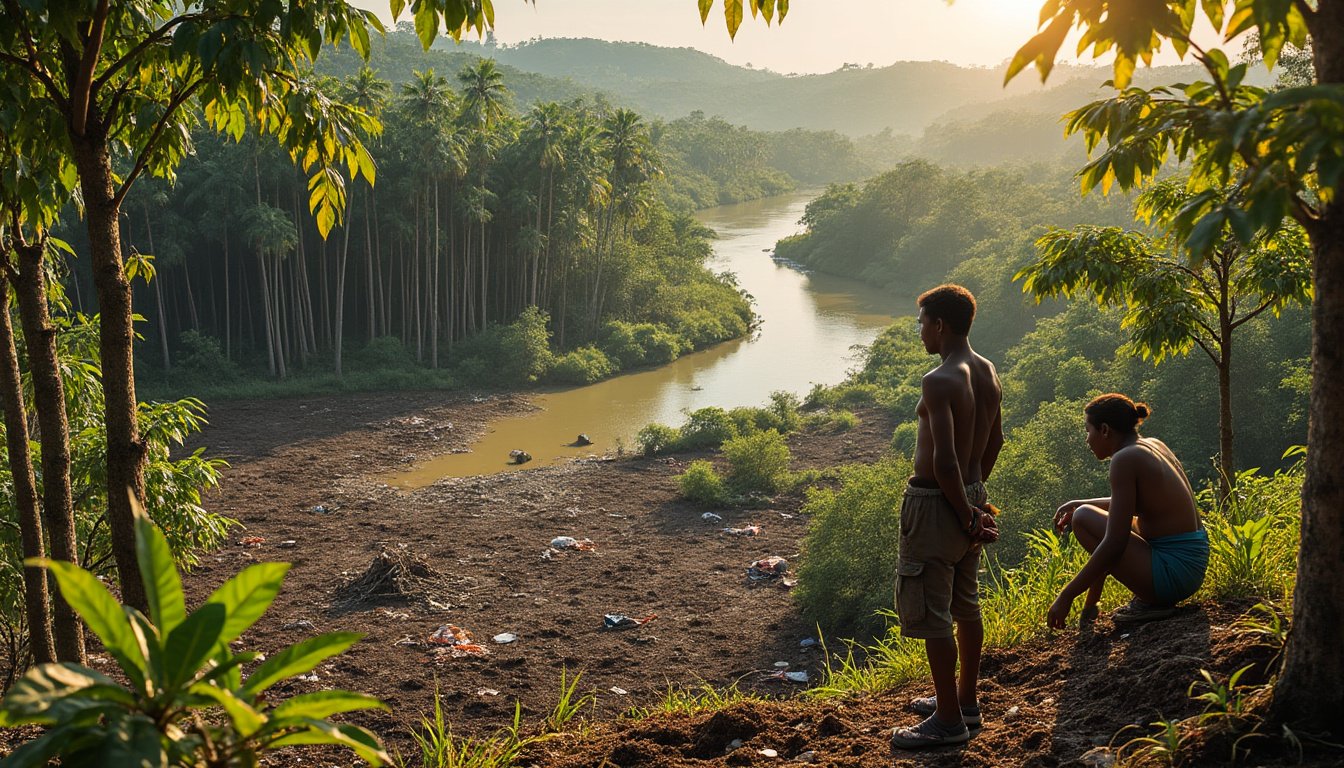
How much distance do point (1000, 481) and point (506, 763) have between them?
26.8ft

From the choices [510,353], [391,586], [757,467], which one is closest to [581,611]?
[391,586]

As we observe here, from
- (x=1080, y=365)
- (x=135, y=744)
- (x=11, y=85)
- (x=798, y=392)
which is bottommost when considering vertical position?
(x=798, y=392)

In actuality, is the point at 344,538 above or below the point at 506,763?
below

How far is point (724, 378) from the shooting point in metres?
27.1

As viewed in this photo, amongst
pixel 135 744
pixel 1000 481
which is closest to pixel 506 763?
pixel 135 744

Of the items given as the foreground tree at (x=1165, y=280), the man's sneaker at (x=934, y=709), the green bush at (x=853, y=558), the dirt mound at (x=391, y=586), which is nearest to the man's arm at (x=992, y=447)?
the man's sneaker at (x=934, y=709)

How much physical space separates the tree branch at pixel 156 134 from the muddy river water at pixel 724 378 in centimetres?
1369

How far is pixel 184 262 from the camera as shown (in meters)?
23.5

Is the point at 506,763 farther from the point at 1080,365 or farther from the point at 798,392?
the point at 798,392

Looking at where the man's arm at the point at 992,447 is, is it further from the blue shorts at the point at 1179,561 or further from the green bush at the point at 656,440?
the green bush at the point at 656,440

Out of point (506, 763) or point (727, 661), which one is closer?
point (506, 763)

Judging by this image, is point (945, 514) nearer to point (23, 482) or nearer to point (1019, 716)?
point (1019, 716)

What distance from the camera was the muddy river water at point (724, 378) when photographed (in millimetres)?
19797

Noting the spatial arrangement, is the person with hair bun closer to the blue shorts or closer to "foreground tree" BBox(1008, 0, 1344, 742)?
the blue shorts
